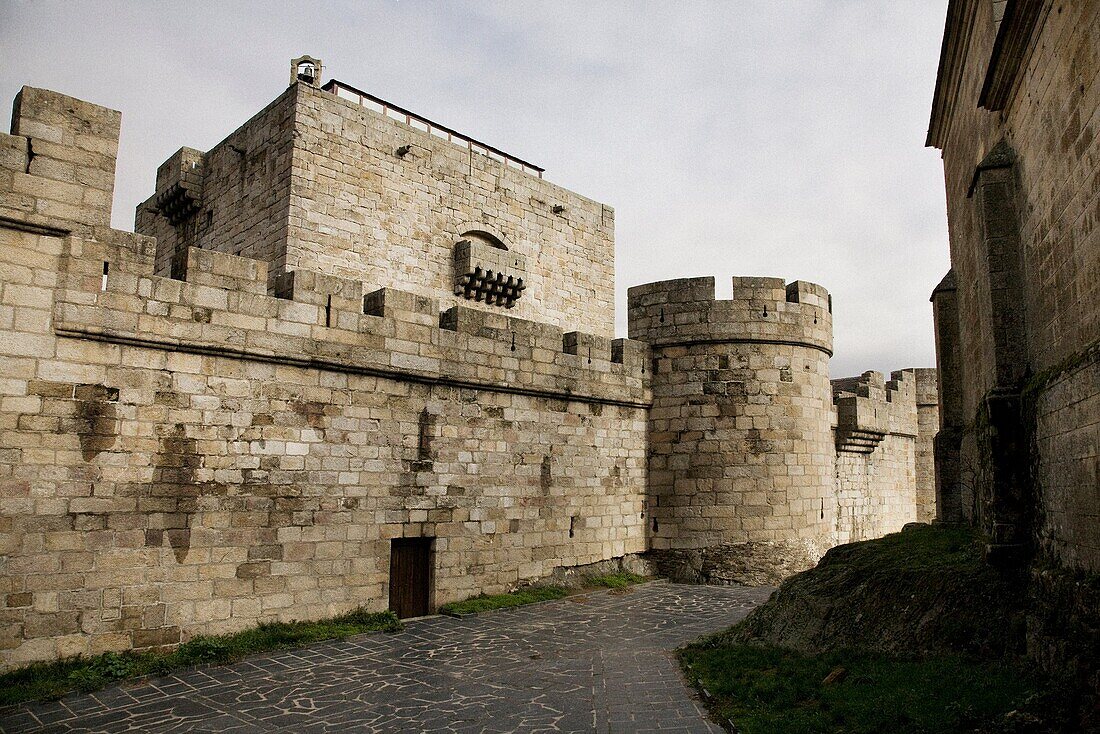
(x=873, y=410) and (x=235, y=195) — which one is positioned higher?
(x=235, y=195)

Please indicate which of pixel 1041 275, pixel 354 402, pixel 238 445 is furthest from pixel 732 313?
pixel 238 445

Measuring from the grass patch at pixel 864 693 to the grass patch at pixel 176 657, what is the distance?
414 cm

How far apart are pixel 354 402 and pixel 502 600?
3.51m

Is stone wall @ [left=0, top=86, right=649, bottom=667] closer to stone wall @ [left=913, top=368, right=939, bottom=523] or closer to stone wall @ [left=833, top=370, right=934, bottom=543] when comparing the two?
stone wall @ [left=833, top=370, right=934, bottom=543]

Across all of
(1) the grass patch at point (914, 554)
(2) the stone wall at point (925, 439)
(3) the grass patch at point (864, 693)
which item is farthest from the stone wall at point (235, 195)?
(2) the stone wall at point (925, 439)

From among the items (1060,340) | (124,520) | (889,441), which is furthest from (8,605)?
(889,441)

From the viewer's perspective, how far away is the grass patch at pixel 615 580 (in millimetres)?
12438

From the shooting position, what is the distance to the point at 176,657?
7.46m

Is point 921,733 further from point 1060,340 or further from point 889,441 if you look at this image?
point 889,441

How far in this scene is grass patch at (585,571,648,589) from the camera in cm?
1244

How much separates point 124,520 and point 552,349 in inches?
260

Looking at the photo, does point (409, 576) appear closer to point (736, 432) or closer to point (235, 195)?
point (736, 432)

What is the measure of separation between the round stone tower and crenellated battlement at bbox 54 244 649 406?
167 centimetres

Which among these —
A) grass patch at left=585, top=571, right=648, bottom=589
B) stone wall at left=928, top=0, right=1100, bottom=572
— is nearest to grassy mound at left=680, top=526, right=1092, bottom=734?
stone wall at left=928, top=0, right=1100, bottom=572
